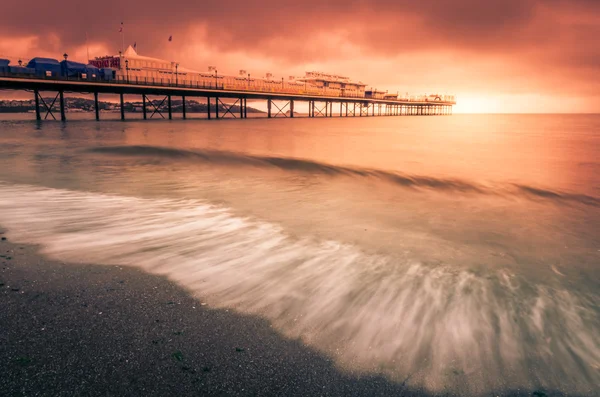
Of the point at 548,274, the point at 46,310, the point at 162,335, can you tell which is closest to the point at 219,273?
the point at 162,335

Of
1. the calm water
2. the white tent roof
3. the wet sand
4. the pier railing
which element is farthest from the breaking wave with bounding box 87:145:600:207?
the white tent roof

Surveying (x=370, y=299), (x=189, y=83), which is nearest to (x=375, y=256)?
(x=370, y=299)

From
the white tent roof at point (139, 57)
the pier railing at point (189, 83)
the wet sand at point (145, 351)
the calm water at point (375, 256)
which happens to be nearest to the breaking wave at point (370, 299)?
the calm water at point (375, 256)

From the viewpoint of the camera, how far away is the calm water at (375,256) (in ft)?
9.99

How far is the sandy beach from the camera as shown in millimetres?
2344

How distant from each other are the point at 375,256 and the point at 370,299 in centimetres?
137

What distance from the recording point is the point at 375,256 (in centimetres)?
516

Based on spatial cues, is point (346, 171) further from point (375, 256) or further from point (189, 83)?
point (189, 83)

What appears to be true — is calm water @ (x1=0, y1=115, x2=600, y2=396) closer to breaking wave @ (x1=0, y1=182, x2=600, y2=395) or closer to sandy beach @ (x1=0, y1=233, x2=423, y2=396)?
breaking wave @ (x1=0, y1=182, x2=600, y2=395)

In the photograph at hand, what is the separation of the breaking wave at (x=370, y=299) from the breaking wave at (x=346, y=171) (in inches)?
301

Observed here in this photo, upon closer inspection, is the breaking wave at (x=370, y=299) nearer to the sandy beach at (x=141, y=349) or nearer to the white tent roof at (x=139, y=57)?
the sandy beach at (x=141, y=349)

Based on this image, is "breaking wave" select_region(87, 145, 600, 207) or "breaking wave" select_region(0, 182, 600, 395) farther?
"breaking wave" select_region(87, 145, 600, 207)

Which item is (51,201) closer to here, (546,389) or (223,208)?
(223,208)

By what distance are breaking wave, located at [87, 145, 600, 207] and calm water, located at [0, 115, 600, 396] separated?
0.18 meters
